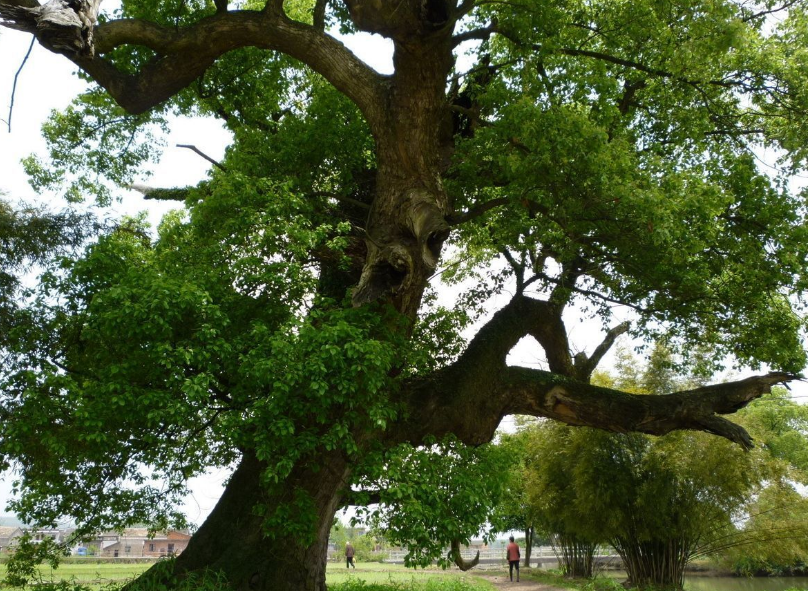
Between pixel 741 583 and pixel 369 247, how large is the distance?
2364 centimetres

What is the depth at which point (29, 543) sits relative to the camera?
7.57m

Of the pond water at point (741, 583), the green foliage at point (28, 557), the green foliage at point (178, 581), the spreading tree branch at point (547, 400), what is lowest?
the pond water at point (741, 583)

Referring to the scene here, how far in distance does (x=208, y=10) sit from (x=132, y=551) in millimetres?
16338

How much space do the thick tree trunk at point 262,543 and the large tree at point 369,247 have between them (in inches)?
1.4

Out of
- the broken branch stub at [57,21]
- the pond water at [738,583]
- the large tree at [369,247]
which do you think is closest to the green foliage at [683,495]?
the large tree at [369,247]

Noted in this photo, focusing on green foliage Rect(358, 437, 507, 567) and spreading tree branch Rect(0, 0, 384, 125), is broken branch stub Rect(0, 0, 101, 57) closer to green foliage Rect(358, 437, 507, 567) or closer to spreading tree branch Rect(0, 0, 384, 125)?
spreading tree branch Rect(0, 0, 384, 125)

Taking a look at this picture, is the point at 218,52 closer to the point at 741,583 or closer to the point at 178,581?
the point at 178,581

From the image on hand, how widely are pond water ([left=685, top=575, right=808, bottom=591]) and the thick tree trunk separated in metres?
17.0

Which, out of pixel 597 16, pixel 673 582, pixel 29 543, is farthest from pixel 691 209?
pixel 673 582

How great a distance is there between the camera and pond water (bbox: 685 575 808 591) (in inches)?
833

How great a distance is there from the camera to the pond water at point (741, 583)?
21166mm

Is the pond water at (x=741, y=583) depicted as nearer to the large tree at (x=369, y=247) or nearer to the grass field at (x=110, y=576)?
the grass field at (x=110, y=576)

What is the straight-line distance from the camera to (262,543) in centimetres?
776

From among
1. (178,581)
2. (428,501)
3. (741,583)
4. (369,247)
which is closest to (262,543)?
(178,581)
